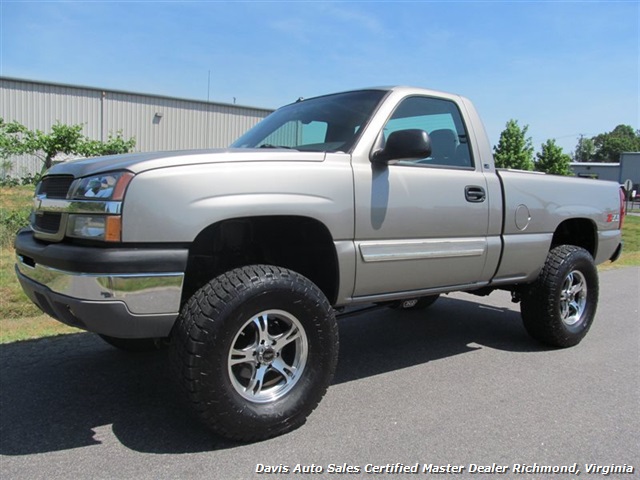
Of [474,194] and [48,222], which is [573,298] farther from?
[48,222]

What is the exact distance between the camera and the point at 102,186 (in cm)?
272

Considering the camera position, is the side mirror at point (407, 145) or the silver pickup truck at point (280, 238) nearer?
the silver pickup truck at point (280, 238)

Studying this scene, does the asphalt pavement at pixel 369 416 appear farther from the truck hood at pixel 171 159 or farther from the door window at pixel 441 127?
the door window at pixel 441 127

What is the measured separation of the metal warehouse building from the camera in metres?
25.5

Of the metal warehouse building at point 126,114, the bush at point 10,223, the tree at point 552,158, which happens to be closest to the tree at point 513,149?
the tree at point 552,158

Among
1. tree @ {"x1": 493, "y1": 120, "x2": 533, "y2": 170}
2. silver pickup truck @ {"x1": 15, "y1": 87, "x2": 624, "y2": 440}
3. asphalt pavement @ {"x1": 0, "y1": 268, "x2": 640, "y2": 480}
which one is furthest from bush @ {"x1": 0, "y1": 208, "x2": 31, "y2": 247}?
tree @ {"x1": 493, "y1": 120, "x2": 533, "y2": 170}

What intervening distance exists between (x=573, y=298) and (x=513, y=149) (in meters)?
27.6

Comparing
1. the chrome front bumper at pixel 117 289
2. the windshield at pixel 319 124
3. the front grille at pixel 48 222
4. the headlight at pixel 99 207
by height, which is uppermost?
the windshield at pixel 319 124

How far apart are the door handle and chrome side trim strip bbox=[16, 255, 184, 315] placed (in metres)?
2.25

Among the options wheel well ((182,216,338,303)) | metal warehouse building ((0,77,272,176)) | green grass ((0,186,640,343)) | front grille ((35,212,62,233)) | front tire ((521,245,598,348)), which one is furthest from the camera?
metal warehouse building ((0,77,272,176))

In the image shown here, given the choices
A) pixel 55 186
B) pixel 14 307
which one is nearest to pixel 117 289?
pixel 55 186

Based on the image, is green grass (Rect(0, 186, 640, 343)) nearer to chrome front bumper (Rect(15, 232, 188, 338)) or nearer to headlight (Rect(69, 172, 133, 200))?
chrome front bumper (Rect(15, 232, 188, 338))

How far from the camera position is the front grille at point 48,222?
3.00 m

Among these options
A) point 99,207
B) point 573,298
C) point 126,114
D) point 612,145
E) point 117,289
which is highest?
point 612,145
